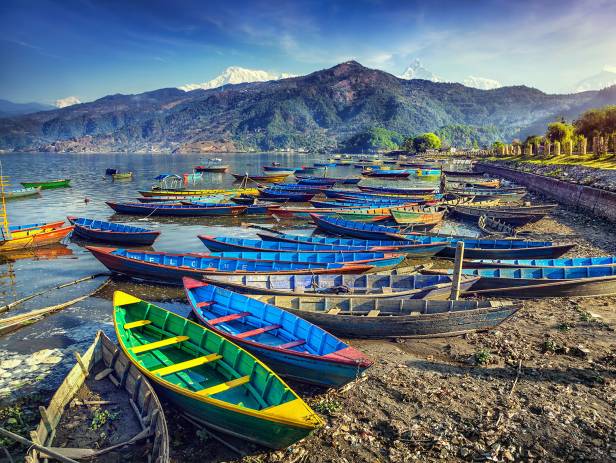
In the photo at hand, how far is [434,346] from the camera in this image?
14344 millimetres

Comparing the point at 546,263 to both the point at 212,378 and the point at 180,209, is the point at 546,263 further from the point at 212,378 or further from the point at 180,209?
the point at 180,209

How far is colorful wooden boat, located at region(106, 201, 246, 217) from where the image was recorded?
4353 cm

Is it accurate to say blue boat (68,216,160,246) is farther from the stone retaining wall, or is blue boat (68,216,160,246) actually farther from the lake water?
the stone retaining wall

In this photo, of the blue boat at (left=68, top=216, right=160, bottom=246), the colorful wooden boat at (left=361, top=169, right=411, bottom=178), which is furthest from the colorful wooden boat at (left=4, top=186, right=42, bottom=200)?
the colorful wooden boat at (left=361, top=169, right=411, bottom=178)

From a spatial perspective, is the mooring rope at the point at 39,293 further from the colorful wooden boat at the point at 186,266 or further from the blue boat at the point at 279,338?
the blue boat at the point at 279,338

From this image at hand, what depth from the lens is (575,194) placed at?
144 feet

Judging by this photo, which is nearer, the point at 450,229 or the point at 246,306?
the point at 246,306

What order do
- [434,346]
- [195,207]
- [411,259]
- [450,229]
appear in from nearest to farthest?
1. [434,346]
2. [411,259]
3. [450,229]
4. [195,207]

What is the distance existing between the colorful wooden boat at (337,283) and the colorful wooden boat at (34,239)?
66.0 feet

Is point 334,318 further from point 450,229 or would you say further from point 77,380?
point 450,229

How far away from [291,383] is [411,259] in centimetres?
1610

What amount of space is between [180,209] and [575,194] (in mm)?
43884

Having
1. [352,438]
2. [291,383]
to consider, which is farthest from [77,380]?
[352,438]

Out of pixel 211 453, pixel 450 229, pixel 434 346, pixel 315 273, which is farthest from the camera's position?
A: pixel 450 229
